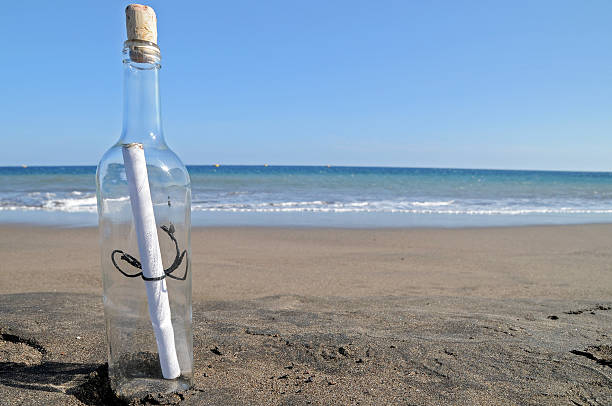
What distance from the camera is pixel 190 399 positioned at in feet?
5.10

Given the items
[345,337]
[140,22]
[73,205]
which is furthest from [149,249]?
[73,205]

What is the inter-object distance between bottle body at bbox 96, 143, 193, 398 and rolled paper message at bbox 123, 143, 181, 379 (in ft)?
0.23

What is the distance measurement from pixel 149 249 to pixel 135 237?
0.12 m

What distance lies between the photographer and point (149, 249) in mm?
1424

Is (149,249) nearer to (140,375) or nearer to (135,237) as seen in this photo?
(135,237)

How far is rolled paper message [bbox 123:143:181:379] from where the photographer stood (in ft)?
4.58

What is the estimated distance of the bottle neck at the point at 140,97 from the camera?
145 centimetres

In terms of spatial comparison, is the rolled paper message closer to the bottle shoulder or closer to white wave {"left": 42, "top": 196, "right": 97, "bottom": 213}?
the bottle shoulder

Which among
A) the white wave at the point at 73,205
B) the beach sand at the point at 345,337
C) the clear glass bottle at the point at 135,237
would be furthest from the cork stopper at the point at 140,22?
the white wave at the point at 73,205

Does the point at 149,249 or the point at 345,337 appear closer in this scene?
the point at 149,249

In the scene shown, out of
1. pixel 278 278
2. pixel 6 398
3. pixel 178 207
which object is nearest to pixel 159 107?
pixel 178 207

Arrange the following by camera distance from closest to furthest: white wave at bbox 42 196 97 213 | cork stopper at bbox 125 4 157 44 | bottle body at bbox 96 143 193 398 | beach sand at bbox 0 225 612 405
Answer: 1. cork stopper at bbox 125 4 157 44
2. bottle body at bbox 96 143 193 398
3. beach sand at bbox 0 225 612 405
4. white wave at bbox 42 196 97 213

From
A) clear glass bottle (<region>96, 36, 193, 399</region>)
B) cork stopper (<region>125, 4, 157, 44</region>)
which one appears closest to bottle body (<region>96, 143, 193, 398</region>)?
clear glass bottle (<region>96, 36, 193, 399</region>)

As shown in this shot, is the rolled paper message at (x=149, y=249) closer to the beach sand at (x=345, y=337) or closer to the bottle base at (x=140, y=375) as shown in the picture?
the bottle base at (x=140, y=375)
